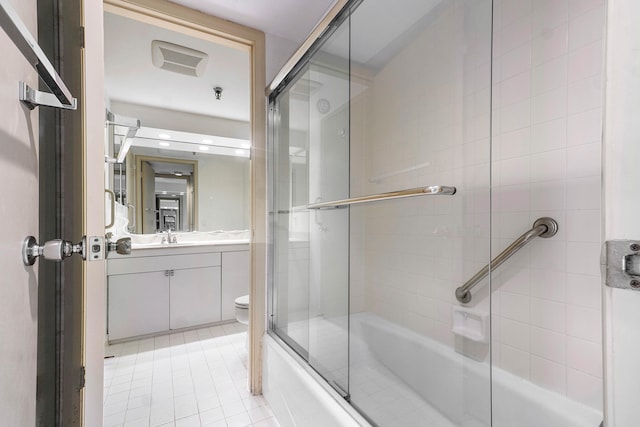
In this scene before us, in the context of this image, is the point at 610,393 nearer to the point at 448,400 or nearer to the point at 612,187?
the point at 612,187

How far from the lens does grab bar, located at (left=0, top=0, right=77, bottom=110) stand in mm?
362

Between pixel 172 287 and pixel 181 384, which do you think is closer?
pixel 181 384

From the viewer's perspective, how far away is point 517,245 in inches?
48.8

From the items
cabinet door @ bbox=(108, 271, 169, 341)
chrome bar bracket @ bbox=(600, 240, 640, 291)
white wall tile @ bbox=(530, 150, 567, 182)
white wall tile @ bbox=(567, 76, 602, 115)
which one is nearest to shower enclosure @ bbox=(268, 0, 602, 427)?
white wall tile @ bbox=(530, 150, 567, 182)

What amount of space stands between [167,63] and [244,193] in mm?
1540

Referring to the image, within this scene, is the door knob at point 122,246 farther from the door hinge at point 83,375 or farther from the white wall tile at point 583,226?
the white wall tile at point 583,226

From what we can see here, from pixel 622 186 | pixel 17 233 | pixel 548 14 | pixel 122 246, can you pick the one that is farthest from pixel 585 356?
pixel 17 233

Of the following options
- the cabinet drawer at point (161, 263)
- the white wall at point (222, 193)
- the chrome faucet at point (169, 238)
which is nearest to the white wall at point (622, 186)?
the cabinet drawer at point (161, 263)

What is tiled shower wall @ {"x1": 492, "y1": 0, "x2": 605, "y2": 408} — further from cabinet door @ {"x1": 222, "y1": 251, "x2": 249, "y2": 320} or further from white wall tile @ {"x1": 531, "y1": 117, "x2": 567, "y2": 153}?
cabinet door @ {"x1": 222, "y1": 251, "x2": 249, "y2": 320}

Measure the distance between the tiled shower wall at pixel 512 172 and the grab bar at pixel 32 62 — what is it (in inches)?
47.0

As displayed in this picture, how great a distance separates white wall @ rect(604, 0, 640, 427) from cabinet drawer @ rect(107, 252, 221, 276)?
2.84 meters

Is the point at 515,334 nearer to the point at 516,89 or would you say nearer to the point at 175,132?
the point at 516,89

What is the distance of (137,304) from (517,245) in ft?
9.35

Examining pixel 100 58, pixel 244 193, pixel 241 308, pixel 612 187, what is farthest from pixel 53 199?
pixel 244 193
